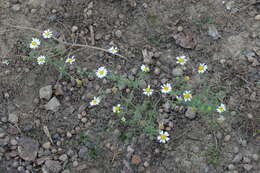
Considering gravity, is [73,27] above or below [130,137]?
above

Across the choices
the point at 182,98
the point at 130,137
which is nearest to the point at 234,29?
the point at 182,98

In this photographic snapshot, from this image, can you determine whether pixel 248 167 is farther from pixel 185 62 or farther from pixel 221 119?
pixel 185 62

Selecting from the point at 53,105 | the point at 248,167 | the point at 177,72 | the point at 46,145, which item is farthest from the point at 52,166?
the point at 248,167

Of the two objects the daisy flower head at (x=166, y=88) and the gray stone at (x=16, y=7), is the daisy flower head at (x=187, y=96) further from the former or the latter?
the gray stone at (x=16, y=7)

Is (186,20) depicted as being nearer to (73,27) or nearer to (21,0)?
(73,27)

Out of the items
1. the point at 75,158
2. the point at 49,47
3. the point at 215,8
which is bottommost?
the point at 75,158

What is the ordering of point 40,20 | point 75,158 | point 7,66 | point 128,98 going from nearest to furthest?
1. point 75,158
2. point 128,98
3. point 7,66
4. point 40,20
